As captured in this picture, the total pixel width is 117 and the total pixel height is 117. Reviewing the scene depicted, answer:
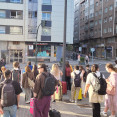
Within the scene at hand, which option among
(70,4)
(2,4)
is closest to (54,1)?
(70,4)

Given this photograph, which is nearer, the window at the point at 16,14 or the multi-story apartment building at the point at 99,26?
the window at the point at 16,14

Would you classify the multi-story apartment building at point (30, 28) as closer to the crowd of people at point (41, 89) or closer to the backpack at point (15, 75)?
the backpack at point (15, 75)

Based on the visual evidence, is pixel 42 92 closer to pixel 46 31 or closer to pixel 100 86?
pixel 100 86

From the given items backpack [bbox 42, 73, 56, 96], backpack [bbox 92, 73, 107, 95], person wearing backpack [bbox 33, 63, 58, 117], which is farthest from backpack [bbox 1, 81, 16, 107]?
backpack [bbox 92, 73, 107, 95]

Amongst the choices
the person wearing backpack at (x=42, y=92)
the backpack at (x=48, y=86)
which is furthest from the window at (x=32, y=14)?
the backpack at (x=48, y=86)

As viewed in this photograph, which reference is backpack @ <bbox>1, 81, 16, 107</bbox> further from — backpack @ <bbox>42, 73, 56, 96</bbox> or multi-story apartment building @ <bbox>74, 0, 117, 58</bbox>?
multi-story apartment building @ <bbox>74, 0, 117, 58</bbox>

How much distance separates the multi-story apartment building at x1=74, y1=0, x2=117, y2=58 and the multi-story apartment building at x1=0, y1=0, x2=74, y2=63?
68.5ft

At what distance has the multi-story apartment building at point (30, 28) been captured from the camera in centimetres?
3250

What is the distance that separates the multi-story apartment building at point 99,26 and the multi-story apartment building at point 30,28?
2089cm

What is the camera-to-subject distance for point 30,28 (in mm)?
33250

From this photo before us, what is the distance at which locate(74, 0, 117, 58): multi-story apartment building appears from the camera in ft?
169

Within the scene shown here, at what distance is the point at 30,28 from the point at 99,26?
3192cm

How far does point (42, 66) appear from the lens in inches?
182

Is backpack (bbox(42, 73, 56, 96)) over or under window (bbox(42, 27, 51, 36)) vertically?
under
